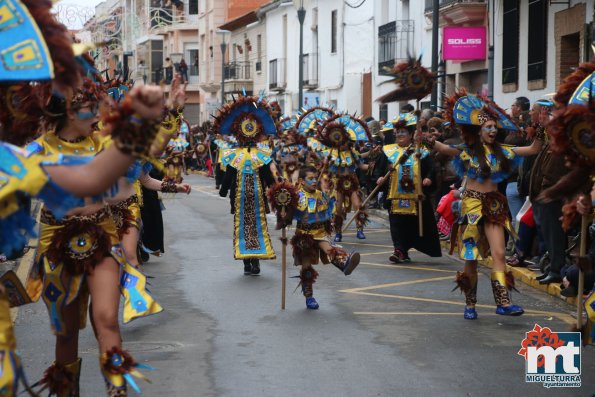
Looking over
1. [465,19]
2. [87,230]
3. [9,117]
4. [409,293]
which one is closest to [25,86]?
[9,117]

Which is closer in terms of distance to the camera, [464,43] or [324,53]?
[464,43]

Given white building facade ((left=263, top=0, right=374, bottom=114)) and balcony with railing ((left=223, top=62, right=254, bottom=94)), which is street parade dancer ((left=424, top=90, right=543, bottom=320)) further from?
balcony with railing ((left=223, top=62, right=254, bottom=94))

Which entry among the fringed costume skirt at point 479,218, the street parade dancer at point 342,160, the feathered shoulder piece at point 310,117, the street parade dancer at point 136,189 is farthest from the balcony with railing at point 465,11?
the fringed costume skirt at point 479,218

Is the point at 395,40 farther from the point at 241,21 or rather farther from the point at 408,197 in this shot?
the point at 241,21

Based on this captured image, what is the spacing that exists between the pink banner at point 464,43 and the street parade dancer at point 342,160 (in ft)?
25.5

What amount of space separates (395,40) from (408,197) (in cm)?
1778

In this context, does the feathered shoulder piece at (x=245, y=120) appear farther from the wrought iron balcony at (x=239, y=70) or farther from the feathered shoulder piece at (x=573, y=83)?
the wrought iron balcony at (x=239, y=70)

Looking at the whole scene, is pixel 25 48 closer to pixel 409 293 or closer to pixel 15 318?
pixel 15 318

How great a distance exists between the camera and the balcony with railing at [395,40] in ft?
104

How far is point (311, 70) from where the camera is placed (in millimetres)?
45406

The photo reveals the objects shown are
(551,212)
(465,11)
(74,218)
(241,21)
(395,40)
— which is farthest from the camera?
(241,21)

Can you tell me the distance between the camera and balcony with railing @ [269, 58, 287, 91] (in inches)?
1998

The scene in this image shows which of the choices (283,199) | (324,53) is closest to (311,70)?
(324,53)

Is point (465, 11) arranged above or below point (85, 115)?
above
